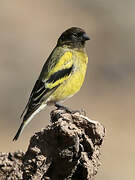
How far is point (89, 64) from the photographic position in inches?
1067

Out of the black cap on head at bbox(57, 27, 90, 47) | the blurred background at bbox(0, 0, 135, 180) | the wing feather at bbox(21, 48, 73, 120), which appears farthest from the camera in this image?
the blurred background at bbox(0, 0, 135, 180)

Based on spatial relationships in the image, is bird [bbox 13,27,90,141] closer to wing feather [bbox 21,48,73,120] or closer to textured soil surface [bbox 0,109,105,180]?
wing feather [bbox 21,48,73,120]

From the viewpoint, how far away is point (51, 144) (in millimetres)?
7746

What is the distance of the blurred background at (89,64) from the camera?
65.6ft

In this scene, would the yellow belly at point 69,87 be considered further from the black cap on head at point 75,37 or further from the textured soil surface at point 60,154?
the textured soil surface at point 60,154

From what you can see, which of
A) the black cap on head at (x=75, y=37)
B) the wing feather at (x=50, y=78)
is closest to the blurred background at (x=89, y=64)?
the black cap on head at (x=75, y=37)

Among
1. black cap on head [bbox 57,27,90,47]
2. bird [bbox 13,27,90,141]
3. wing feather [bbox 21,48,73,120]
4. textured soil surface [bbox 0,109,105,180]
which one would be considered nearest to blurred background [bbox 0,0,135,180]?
black cap on head [bbox 57,27,90,47]

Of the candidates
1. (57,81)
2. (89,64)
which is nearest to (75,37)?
(57,81)

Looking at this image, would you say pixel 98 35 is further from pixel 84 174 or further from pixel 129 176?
pixel 84 174

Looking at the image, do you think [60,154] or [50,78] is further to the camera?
[50,78]

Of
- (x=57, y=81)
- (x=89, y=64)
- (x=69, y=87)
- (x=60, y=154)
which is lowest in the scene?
(x=89, y=64)

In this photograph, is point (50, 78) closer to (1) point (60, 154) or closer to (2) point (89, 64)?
(1) point (60, 154)

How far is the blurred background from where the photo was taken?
787 inches

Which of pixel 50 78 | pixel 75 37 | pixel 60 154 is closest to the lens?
pixel 60 154
